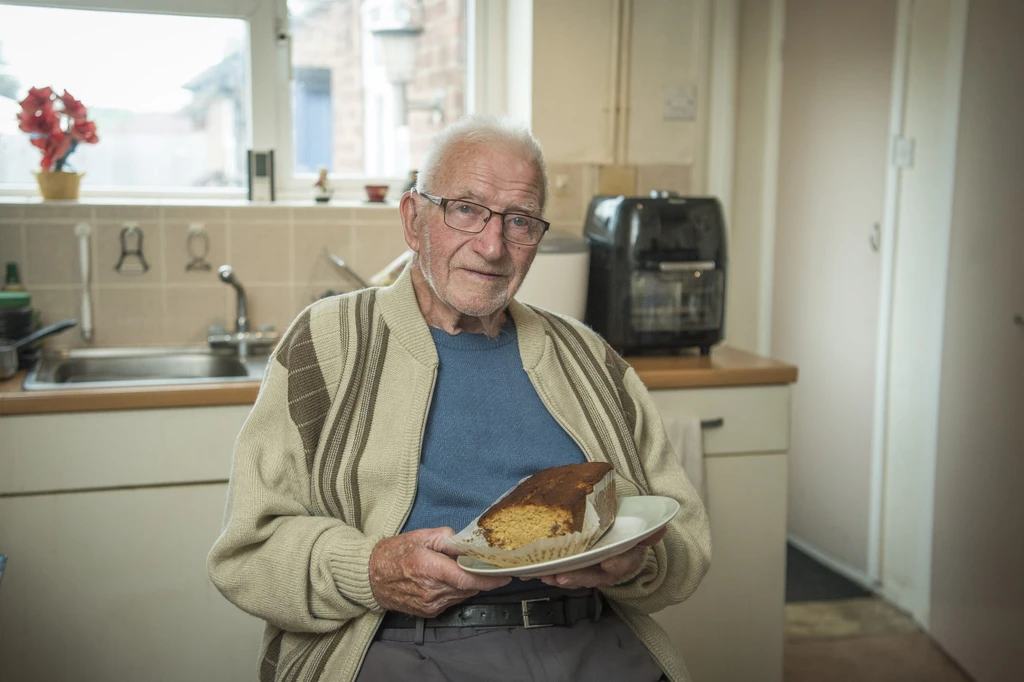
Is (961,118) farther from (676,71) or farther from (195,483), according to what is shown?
(195,483)

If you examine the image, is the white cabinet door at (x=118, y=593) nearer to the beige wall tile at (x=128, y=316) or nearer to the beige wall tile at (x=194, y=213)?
the beige wall tile at (x=128, y=316)

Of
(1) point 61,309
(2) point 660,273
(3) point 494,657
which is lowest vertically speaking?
(3) point 494,657

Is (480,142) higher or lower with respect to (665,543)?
higher

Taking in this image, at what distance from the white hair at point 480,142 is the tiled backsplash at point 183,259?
3.61ft

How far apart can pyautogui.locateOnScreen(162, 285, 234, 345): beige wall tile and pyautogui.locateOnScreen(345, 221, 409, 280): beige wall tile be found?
33 cm

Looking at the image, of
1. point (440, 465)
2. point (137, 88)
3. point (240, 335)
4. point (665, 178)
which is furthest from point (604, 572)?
point (137, 88)

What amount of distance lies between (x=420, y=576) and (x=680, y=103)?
1.90 meters

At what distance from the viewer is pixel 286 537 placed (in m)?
1.30

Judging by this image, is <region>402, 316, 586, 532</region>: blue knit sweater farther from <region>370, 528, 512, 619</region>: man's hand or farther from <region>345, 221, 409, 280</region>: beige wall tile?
<region>345, 221, 409, 280</region>: beige wall tile

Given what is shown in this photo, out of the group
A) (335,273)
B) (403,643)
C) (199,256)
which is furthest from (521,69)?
(403,643)

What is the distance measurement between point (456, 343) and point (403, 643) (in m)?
0.44

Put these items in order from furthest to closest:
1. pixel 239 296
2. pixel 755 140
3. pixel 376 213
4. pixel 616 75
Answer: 1. pixel 755 140
2. pixel 616 75
3. pixel 376 213
4. pixel 239 296

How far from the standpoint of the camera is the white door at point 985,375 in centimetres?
227

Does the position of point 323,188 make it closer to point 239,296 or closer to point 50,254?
point 239,296
